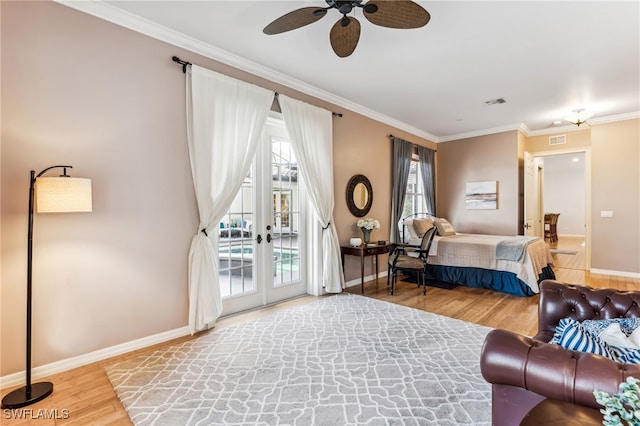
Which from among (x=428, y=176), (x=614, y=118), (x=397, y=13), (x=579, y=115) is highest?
(x=614, y=118)

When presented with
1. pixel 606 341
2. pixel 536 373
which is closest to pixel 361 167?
pixel 606 341

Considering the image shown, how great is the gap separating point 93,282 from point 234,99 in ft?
7.43

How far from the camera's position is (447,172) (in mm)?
7523

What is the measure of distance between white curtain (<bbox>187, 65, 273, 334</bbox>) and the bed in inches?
135

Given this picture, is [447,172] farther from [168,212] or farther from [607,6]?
[168,212]

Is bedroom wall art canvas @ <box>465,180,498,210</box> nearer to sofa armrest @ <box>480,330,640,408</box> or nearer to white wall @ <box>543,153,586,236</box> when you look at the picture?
sofa armrest @ <box>480,330,640,408</box>

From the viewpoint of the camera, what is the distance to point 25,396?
2.16 metres

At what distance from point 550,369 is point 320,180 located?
3.58 meters

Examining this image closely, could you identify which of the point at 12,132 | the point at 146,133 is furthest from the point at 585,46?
the point at 12,132

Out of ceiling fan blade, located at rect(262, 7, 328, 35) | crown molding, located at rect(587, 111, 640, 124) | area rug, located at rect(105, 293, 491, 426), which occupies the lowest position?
area rug, located at rect(105, 293, 491, 426)

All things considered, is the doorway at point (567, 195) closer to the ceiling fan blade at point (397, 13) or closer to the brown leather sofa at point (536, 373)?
the ceiling fan blade at point (397, 13)

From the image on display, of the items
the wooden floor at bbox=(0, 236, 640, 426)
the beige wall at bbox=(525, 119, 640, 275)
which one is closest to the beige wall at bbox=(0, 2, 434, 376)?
the wooden floor at bbox=(0, 236, 640, 426)

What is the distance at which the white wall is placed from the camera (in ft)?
39.1

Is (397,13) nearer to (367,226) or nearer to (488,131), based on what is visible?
(367,226)
